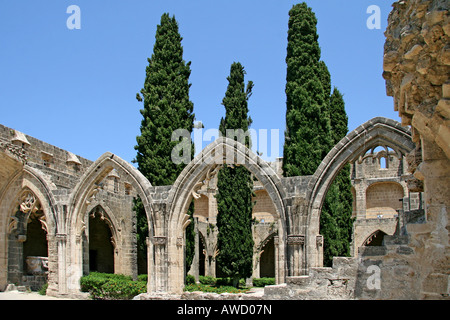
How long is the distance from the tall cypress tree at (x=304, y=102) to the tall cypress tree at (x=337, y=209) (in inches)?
37.2

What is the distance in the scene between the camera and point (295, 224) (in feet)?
34.0

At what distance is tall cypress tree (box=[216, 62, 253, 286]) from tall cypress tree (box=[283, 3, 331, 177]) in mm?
4229

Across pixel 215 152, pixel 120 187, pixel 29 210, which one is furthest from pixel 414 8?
pixel 120 187

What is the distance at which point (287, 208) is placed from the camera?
10.5 meters

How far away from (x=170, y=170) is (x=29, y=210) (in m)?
4.01

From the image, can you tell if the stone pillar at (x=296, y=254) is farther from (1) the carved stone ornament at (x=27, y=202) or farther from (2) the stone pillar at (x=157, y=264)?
(1) the carved stone ornament at (x=27, y=202)

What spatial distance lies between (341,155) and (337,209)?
489 cm

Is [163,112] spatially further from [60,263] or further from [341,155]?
[341,155]

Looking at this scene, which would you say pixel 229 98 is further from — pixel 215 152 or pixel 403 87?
pixel 403 87

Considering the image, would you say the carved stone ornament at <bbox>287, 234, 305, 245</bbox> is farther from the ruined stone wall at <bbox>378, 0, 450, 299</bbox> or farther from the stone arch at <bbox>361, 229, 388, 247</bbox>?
the stone arch at <bbox>361, 229, 388, 247</bbox>

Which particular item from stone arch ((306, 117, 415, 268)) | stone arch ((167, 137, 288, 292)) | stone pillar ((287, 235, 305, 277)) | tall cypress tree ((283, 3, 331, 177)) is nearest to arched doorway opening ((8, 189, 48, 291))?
stone arch ((167, 137, 288, 292))

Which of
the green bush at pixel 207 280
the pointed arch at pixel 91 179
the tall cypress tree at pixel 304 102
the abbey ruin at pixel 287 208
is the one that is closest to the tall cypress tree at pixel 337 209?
the tall cypress tree at pixel 304 102

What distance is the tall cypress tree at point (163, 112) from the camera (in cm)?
1293

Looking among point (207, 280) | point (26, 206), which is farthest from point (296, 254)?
point (207, 280)
